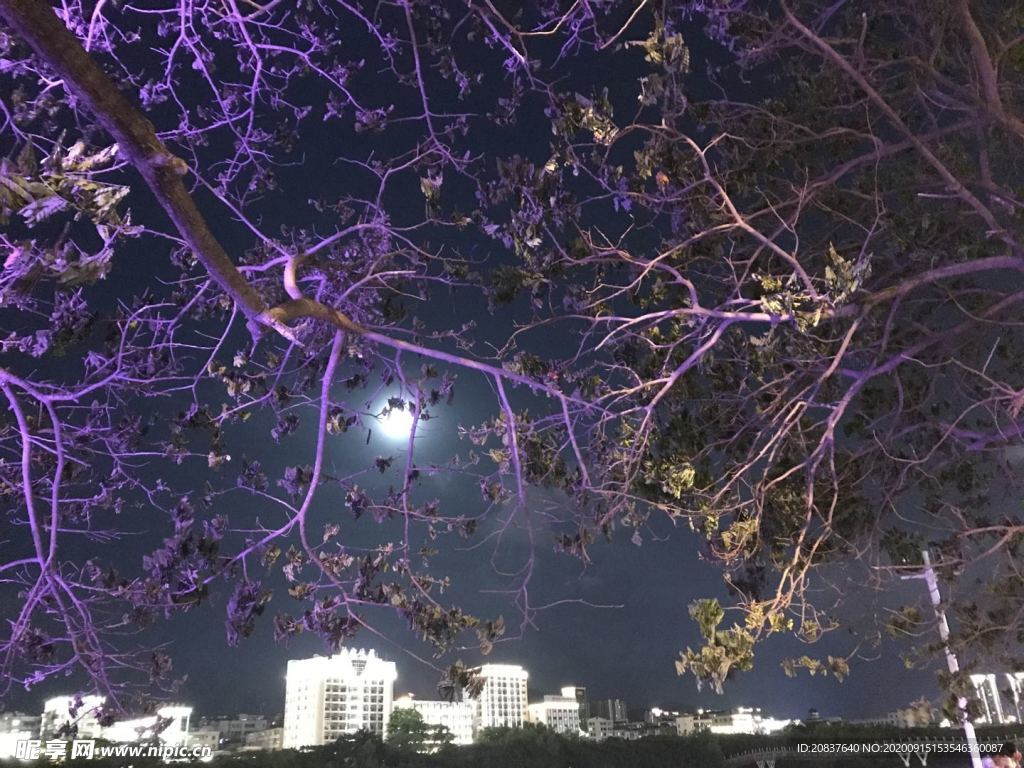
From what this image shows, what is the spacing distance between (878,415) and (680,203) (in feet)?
7.37

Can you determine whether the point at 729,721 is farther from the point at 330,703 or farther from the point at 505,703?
the point at 330,703

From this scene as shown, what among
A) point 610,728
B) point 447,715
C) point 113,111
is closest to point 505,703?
point 447,715

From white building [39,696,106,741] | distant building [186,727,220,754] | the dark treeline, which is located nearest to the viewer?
white building [39,696,106,741]

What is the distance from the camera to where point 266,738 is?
2564 inches

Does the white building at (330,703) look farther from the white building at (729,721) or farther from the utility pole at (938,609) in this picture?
the utility pole at (938,609)

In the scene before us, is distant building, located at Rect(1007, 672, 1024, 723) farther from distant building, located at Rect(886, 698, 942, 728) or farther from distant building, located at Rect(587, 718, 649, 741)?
distant building, located at Rect(587, 718, 649, 741)

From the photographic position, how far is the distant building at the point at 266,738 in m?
61.6

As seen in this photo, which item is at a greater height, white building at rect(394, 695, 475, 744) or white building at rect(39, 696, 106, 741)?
white building at rect(39, 696, 106, 741)

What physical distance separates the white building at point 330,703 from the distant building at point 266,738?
21.2 ft

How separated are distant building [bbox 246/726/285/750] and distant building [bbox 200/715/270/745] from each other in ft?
1.98

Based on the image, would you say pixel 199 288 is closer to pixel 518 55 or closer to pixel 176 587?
pixel 176 587

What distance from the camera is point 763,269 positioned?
474cm

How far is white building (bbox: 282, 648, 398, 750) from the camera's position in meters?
50.6

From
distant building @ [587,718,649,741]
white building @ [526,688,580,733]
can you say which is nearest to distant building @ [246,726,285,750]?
white building @ [526,688,580,733]
